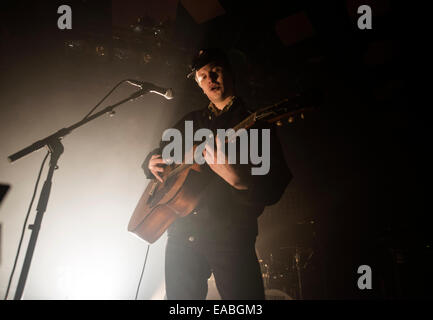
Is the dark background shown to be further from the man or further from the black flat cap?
the man

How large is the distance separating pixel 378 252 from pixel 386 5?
11.9 ft

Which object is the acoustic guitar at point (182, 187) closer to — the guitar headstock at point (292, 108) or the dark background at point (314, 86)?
the guitar headstock at point (292, 108)

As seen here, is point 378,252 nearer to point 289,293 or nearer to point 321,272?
point 321,272

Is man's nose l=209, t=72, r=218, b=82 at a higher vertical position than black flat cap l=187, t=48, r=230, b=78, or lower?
lower

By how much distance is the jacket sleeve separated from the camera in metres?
1.53

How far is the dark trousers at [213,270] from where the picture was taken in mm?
1521

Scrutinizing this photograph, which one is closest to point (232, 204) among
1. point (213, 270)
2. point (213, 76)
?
point (213, 270)

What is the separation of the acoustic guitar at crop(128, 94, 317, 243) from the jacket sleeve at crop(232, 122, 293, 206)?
20 centimetres

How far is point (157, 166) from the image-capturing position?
2.35 metres

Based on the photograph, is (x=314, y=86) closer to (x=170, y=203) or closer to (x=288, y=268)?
(x=288, y=268)

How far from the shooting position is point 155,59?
5023mm

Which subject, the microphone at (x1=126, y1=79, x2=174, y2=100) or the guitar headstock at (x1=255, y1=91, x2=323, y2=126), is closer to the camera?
the guitar headstock at (x1=255, y1=91, x2=323, y2=126)

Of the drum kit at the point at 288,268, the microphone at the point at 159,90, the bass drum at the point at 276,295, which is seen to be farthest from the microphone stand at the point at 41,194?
the drum kit at the point at 288,268

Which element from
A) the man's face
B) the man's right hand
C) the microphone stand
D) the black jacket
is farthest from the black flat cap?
the microphone stand
